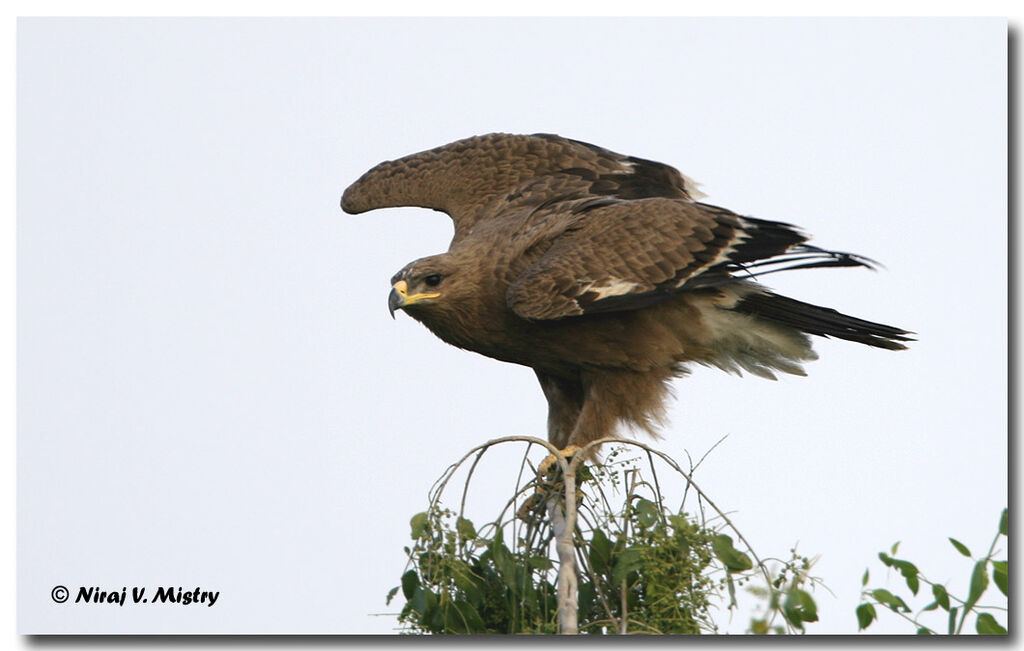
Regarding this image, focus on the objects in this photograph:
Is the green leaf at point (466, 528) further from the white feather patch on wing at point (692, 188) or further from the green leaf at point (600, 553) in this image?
the white feather patch on wing at point (692, 188)

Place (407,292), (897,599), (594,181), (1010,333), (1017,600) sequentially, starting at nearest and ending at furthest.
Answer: (897,599) → (1017,600) → (1010,333) → (407,292) → (594,181)

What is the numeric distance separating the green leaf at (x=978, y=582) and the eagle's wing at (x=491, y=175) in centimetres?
347

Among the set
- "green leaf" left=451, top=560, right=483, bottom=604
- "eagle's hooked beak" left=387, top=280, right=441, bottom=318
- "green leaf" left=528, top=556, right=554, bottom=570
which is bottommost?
"green leaf" left=451, top=560, right=483, bottom=604

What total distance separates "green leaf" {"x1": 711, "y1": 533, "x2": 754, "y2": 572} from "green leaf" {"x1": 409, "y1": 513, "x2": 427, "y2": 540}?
907mm

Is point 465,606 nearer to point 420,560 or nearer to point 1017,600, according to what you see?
A: point 420,560

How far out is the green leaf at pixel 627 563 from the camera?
4066 millimetres

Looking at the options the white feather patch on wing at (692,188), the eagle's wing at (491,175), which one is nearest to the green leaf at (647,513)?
the eagle's wing at (491,175)

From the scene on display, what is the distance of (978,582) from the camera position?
10.8ft

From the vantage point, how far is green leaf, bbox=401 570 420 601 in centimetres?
418

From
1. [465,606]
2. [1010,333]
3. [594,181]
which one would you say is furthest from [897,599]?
[594,181]

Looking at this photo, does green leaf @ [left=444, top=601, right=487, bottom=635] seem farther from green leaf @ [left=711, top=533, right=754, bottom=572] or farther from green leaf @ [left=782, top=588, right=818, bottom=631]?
green leaf @ [left=782, top=588, right=818, bottom=631]

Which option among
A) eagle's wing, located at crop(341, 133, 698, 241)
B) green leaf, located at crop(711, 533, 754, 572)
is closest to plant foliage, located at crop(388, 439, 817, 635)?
green leaf, located at crop(711, 533, 754, 572)

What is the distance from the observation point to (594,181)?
6.52 metres

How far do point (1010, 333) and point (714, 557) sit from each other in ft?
6.02
